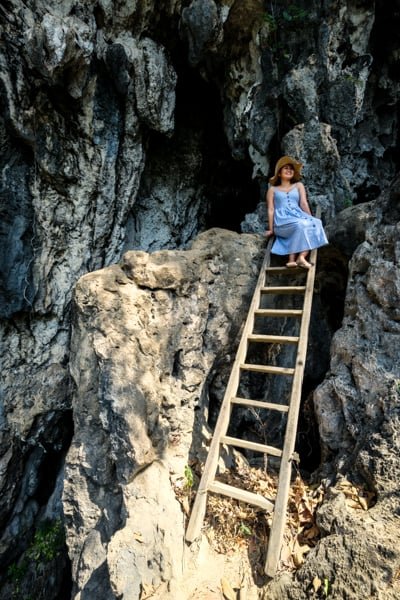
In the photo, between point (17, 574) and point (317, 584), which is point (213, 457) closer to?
point (317, 584)

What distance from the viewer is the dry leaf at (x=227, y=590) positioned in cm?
243

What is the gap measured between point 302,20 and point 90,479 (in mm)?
7842

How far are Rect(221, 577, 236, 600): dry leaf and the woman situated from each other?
3031mm

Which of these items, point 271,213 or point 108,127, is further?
point 108,127

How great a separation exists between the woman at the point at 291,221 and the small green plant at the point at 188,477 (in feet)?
8.06

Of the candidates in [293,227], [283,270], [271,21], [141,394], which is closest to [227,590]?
[141,394]

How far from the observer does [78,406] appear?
3.43m

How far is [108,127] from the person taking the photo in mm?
6555

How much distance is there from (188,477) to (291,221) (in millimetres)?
3076

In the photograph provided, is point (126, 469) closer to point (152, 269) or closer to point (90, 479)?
point (90, 479)

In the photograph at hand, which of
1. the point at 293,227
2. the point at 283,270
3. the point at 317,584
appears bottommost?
the point at 317,584

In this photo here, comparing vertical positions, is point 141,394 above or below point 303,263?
below

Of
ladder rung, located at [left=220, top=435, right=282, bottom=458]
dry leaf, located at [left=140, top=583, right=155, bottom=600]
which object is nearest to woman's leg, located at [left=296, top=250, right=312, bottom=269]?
ladder rung, located at [left=220, top=435, right=282, bottom=458]

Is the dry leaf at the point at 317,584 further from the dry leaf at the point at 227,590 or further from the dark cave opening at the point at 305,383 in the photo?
the dark cave opening at the point at 305,383
